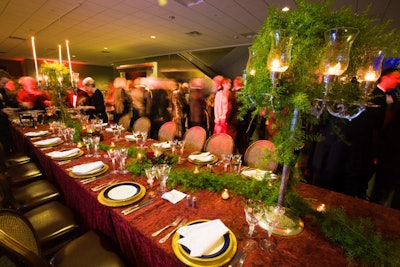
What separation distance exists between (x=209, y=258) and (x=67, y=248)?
3.47ft

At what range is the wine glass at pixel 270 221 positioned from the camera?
924 mm

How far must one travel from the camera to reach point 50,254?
1.53m

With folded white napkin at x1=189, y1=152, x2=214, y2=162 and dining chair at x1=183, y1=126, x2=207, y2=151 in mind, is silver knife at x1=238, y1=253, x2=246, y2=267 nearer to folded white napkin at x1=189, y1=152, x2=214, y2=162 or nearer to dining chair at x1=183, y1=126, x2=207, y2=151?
folded white napkin at x1=189, y1=152, x2=214, y2=162

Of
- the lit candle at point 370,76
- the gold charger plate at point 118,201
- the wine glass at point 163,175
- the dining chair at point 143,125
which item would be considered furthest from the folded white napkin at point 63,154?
the lit candle at point 370,76

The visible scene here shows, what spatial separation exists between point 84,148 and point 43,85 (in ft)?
5.54

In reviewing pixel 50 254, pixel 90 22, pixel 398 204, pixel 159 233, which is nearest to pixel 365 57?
pixel 159 233

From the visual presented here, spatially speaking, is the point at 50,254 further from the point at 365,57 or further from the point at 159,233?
the point at 365,57

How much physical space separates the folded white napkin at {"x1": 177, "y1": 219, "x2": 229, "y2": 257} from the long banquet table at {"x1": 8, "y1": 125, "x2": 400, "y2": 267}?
0.24 ft

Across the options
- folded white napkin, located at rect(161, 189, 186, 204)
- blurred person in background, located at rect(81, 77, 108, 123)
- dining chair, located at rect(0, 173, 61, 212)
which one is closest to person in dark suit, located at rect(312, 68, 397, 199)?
folded white napkin, located at rect(161, 189, 186, 204)

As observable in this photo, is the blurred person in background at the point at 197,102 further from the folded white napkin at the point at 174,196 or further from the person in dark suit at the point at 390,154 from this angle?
the folded white napkin at the point at 174,196

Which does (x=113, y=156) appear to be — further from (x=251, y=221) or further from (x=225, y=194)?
(x=251, y=221)

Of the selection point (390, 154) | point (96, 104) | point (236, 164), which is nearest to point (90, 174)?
point (236, 164)

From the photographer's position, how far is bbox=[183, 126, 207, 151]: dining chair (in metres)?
2.60

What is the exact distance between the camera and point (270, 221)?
37.9 inches
